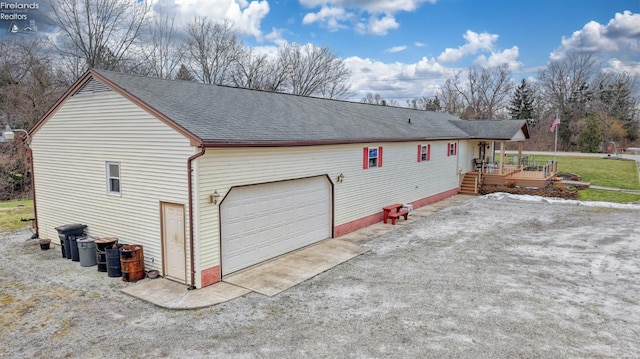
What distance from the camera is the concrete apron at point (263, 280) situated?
8016mm

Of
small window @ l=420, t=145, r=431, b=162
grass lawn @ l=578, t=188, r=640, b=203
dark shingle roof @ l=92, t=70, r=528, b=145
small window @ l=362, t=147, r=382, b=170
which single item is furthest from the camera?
grass lawn @ l=578, t=188, r=640, b=203

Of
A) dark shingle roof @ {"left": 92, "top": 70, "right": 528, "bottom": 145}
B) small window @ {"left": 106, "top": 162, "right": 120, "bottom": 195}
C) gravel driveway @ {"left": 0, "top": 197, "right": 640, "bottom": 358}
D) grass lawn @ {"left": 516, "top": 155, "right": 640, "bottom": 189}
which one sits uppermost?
dark shingle roof @ {"left": 92, "top": 70, "right": 528, "bottom": 145}

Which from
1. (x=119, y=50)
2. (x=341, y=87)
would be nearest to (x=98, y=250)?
(x=119, y=50)

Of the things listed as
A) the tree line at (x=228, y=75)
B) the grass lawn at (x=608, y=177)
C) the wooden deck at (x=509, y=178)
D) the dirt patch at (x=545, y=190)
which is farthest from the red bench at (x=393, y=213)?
the tree line at (x=228, y=75)

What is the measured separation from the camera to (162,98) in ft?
31.8

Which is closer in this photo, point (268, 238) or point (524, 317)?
point (524, 317)

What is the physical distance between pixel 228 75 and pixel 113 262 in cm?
3169

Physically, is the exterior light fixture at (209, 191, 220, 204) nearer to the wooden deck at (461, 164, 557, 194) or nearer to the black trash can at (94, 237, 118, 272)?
the black trash can at (94, 237, 118, 272)

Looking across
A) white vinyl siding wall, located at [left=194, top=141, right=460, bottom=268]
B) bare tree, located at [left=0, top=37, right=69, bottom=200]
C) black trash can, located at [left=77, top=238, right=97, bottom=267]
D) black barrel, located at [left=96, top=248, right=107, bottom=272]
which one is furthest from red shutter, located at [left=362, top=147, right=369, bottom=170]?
bare tree, located at [left=0, top=37, right=69, bottom=200]

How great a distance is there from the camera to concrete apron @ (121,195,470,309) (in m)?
8.02

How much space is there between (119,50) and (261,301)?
2934cm

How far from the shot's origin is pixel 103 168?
10.2 m

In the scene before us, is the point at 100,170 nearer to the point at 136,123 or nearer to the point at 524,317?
the point at 136,123

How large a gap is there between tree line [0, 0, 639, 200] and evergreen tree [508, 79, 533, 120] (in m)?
0.14
